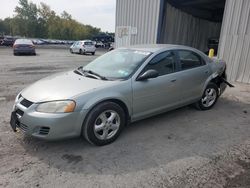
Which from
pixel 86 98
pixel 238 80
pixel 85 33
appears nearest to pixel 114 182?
pixel 86 98

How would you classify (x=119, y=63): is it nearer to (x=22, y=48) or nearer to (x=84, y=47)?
(x=22, y=48)

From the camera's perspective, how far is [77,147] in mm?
3293

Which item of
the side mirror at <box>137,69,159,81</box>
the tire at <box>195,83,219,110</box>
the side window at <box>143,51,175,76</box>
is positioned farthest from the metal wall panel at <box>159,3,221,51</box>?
the side mirror at <box>137,69,159,81</box>

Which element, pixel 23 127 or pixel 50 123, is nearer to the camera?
pixel 50 123

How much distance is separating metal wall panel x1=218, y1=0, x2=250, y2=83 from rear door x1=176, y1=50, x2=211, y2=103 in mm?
4235

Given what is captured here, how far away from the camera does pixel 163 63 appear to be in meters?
4.06

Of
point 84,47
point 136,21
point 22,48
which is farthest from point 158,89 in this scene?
point 84,47

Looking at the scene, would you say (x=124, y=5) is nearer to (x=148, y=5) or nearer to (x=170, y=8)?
(x=148, y=5)

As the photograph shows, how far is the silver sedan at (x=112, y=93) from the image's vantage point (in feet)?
9.73

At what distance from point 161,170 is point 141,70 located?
1.63m

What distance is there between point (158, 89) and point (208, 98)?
1.81 meters

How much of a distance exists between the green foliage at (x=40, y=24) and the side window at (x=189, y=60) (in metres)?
76.0

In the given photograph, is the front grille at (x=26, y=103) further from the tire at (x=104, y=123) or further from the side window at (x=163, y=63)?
the side window at (x=163, y=63)

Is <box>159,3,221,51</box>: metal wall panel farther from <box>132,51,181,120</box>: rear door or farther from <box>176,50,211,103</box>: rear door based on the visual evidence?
<box>132,51,181,120</box>: rear door
